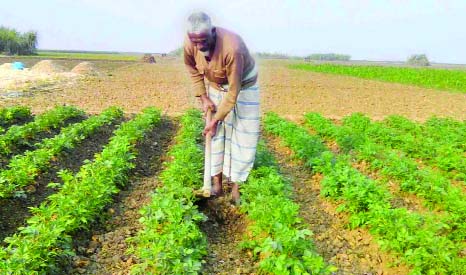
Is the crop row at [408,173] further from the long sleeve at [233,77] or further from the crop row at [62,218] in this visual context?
the crop row at [62,218]

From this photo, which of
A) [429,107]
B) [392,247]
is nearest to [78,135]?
[392,247]

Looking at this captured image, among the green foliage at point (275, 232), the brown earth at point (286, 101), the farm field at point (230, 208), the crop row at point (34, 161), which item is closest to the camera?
the green foliage at point (275, 232)

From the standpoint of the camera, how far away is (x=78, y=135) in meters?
7.86

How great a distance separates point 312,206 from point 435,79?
2511 centimetres

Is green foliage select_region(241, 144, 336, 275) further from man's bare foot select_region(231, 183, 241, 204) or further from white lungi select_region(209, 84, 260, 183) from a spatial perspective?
white lungi select_region(209, 84, 260, 183)

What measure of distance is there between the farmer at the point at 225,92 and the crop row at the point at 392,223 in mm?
1125

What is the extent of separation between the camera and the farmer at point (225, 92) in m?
4.34

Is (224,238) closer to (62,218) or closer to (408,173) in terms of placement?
(62,218)

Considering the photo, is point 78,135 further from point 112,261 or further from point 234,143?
point 112,261

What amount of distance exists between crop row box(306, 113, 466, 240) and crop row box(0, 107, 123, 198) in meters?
4.39

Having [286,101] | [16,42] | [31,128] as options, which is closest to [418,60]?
[16,42]

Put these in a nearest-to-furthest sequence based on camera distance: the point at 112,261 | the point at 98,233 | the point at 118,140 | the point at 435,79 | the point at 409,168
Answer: the point at 112,261 < the point at 98,233 < the point at 409,168 < the point at 118,140 < the point at 435,79

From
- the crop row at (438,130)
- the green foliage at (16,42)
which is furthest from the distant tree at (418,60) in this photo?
the crop row at (438,130)

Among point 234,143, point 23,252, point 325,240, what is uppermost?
point 234,143
